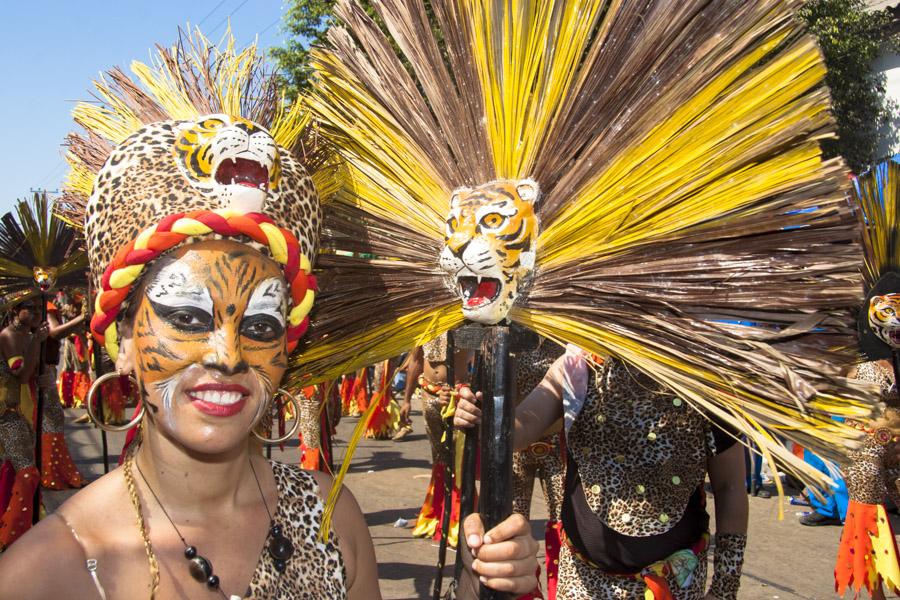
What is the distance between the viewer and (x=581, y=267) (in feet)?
6.70

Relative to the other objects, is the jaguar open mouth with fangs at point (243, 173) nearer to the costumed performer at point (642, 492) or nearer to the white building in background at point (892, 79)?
the costumed performer at point (642, 492)

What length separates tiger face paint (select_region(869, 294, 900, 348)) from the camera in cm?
438

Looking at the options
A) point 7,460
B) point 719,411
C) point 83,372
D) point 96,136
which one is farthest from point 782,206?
point 83,372

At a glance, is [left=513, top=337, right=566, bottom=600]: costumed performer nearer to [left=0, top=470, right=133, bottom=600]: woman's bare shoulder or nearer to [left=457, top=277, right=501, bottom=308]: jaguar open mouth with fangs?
[left=457, top=277, right=501, bottom=308]: jaguar open mouth with fangs

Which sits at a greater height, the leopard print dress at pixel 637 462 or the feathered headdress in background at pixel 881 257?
the feathered headdress in background at pixel 881 257

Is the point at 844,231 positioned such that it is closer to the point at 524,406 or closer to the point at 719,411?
the point at 719,411

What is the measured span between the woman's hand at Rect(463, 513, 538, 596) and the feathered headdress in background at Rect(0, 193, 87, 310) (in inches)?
Answer: 223

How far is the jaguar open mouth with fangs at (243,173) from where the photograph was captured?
70.7 inches

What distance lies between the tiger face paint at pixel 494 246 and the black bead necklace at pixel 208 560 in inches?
26.3

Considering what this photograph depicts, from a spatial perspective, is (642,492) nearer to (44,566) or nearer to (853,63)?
(44,566)

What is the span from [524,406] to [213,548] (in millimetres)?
1528

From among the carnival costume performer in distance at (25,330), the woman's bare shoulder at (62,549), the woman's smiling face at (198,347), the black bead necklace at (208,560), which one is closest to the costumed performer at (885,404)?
the black bead necklace at (208,560)

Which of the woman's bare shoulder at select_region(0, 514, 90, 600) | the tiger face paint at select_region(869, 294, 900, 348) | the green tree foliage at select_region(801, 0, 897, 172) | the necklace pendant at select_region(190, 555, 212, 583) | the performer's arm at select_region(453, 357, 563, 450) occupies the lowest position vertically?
the necklace pendant at select_region(190, 555, 212, 583)

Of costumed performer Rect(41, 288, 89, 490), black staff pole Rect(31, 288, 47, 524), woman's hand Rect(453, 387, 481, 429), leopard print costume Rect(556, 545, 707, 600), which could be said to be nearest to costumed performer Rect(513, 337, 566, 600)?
leopard print costume Rect(556, 545, 707, 600)
